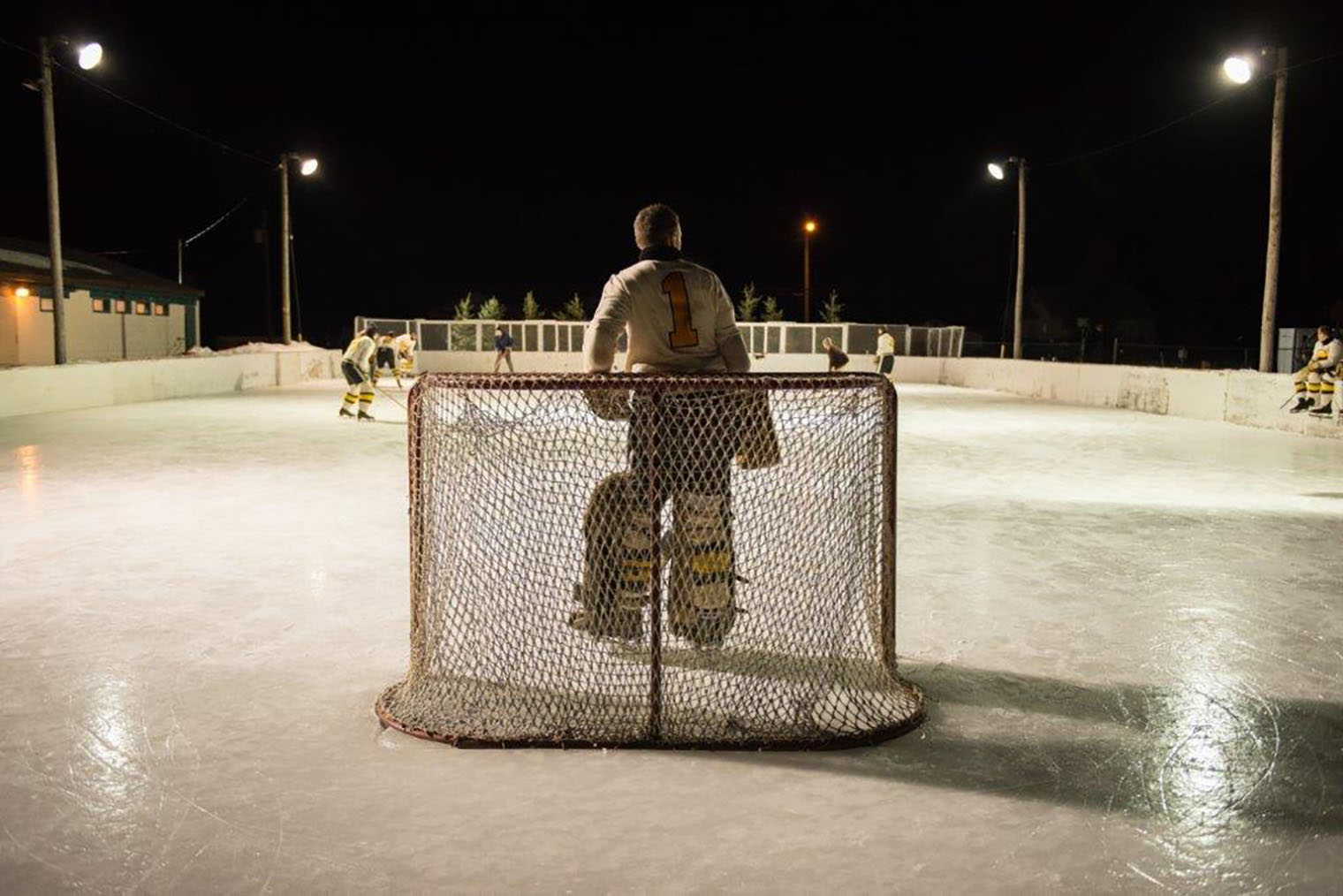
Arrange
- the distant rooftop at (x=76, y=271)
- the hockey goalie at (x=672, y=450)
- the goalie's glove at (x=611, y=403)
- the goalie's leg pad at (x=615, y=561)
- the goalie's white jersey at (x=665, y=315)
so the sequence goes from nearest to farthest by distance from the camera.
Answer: the goalie's glove at (x=611, y=403)
the hockey goalie at (x=672, y=450)
the goalie's leg pad at (x=615, y=561)
the goalie's white jersey at (x=665, y=315)
the distant rooftop at (x=76, y=271)

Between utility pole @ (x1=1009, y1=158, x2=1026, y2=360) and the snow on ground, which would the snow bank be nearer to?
the snow on ground

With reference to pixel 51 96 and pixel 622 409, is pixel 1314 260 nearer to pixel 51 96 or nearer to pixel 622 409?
pixel 51 96

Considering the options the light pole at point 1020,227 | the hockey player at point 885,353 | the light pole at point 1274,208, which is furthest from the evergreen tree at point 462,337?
the light pole at point 1274,208

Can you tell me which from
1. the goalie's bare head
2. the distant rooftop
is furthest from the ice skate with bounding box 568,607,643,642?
the distant rooftop

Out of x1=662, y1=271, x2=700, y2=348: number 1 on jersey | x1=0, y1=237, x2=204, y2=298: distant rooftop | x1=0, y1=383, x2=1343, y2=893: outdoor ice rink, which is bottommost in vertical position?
x1=0, y1=383, x2=1343, y2=893: outdoor ice rink

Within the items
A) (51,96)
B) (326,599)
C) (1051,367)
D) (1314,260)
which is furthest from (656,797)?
(1314,260)

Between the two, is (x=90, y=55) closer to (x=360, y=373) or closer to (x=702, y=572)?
(x=360, y=373)

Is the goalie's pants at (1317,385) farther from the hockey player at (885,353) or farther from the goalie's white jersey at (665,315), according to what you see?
the hockey player at (885,353)

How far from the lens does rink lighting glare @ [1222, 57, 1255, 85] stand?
16.1m

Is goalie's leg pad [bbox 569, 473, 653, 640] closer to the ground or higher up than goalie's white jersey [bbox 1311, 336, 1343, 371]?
closer to the ground

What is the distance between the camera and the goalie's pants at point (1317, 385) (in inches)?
639

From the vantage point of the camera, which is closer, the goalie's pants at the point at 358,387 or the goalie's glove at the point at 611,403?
the goalie's glove at the point at 611,403

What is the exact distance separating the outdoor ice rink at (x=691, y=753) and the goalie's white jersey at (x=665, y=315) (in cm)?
158

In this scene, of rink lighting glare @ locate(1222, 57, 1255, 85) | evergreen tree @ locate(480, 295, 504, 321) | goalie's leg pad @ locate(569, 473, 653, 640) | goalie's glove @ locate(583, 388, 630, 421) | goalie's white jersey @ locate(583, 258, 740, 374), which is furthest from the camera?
evergreen tree @ locate(480, 295, 504, 321)
